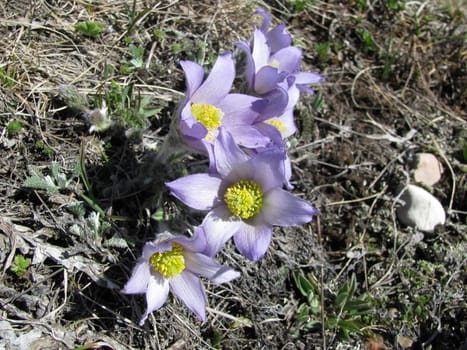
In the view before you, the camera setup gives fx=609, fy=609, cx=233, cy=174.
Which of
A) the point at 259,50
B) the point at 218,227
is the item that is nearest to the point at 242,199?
the point at 218,227

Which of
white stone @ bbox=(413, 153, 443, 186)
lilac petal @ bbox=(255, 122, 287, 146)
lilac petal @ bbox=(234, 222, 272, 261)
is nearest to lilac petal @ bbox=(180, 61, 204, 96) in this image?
lilac petal @ bbox=(255, 122, 287, 146)

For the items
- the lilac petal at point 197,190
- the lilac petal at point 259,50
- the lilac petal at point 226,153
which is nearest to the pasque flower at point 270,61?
the lilac petal at point 259,50

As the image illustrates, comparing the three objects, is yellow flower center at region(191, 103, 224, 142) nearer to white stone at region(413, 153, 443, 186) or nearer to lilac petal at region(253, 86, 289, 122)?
lilac petal at region(253, 86, 289, 122)

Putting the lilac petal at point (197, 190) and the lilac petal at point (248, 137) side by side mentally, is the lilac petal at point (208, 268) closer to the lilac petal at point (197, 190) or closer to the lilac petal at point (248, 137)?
the lilac petal at point (197, 190)

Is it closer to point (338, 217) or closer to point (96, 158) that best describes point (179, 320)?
point (96, 158)

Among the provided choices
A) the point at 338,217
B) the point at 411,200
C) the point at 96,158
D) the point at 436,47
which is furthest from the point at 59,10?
the point at 436,47

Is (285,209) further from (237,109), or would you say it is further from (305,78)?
(305,78)
